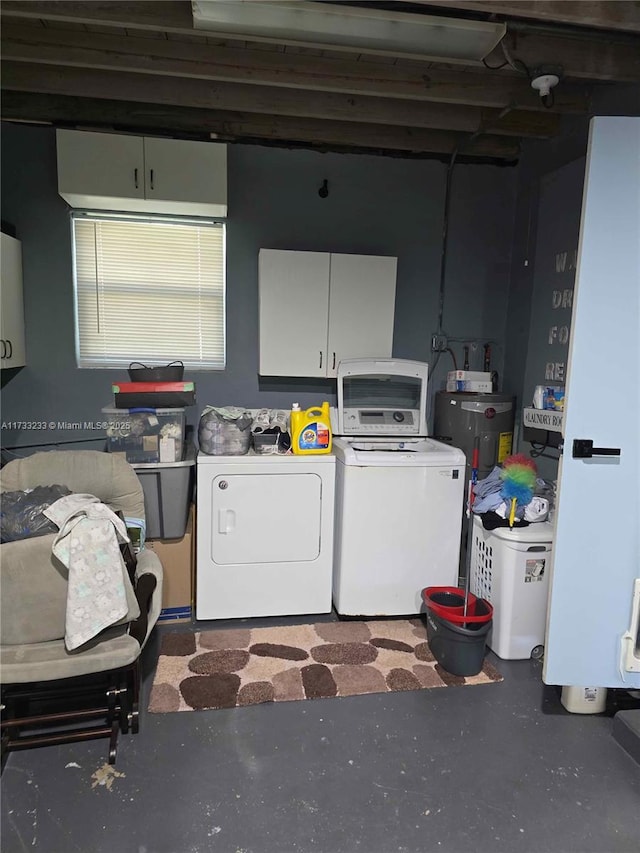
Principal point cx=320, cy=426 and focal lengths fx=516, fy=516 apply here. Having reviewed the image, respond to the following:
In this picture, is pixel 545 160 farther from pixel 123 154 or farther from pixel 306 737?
pixel 306 737

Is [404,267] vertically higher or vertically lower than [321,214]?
lower

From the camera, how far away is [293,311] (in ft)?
10.1

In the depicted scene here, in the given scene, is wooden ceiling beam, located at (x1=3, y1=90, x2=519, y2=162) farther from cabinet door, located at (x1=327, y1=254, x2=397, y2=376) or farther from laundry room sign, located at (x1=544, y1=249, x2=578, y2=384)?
laundry room sign, located at (x1=544, y1=249, x2=578, y2=384)

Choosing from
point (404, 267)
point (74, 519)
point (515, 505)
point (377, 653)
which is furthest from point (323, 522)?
point (404, 267)

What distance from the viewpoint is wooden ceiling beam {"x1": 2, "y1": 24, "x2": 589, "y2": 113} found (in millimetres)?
2326

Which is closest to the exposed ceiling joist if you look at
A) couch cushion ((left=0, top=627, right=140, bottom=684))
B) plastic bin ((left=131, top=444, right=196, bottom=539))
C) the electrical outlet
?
the electrical outlet

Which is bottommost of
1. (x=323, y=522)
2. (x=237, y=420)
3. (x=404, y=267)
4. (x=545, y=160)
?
(x=323, y=522)

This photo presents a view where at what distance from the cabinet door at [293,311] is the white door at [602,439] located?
5.03ft

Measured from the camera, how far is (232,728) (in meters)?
2.02

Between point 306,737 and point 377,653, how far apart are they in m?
0.65

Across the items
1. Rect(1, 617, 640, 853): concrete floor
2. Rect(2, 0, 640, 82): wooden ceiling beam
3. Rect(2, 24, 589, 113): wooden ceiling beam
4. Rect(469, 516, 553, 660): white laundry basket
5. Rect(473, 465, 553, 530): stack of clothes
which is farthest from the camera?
Rect(473, 465, 553, 530): stack of clothes

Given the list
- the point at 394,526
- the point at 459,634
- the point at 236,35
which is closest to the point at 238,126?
the point at 236,35

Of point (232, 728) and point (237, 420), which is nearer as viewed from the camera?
point (232, 728)

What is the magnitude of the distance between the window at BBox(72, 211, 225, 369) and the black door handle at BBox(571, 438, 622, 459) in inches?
86.0
